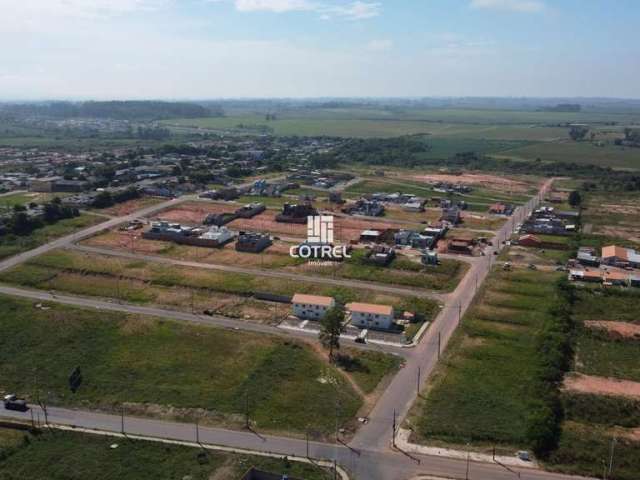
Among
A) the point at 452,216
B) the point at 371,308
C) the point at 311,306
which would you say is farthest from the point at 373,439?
the point at 452,216

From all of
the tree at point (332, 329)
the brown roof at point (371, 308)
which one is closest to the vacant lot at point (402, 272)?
the brown roof at point (371, 308)

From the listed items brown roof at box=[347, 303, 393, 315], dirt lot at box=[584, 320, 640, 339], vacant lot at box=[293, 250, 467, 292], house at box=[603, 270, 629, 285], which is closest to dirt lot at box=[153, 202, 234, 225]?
vacant lot at box=[293, 250, 467, 292]

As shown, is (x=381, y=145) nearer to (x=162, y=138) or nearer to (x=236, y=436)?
(x=162, y=138)

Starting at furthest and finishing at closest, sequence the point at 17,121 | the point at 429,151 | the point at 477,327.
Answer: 1. the point at 17,121
2. the point at 429,151
3. the point at 477,327

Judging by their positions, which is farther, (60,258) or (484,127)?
(484,127)

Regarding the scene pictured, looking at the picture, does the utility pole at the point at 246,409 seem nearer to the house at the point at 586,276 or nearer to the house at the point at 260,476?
the house at the point at 260,476

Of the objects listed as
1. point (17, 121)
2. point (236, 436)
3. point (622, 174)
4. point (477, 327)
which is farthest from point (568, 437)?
point (17, 121)
